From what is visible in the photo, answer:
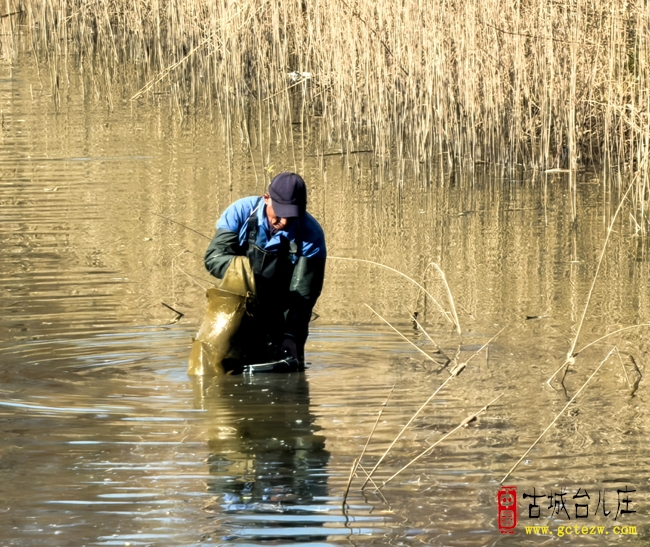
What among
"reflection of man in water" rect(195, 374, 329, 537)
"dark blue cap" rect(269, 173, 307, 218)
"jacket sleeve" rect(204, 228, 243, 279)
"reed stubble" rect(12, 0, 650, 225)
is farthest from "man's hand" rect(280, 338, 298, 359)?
"reed stubble" rect(12, 0, 650, 225)

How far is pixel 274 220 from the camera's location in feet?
19.1

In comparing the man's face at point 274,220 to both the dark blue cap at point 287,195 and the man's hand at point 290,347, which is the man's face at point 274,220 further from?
the man's hand at point 290,347

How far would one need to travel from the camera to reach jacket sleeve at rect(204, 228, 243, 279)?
19.2 ft

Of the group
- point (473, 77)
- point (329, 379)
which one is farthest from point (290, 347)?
point (473, 77)

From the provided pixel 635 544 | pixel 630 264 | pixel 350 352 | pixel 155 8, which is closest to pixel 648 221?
pixel 630 264

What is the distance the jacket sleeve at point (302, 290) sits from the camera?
5.95 metres

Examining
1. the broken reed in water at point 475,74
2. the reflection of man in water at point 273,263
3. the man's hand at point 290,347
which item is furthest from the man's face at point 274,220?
the broken reed in water at point 475,74

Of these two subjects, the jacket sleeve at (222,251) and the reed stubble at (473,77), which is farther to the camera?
the reed stubble at (473,77)

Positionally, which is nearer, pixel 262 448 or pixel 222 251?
pixel 262 448

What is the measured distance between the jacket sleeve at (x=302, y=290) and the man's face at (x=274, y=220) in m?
0.21

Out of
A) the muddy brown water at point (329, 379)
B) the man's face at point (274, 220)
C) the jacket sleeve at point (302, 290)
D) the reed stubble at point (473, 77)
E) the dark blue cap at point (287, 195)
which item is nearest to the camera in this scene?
the muddy brown water at point (329, 379)

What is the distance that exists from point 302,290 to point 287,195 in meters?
0.55

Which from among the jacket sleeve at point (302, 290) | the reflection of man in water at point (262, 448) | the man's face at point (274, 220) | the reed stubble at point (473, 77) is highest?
the reed stubble at point (473, 77)

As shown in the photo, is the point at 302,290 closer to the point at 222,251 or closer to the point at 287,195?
the point at 222,251
